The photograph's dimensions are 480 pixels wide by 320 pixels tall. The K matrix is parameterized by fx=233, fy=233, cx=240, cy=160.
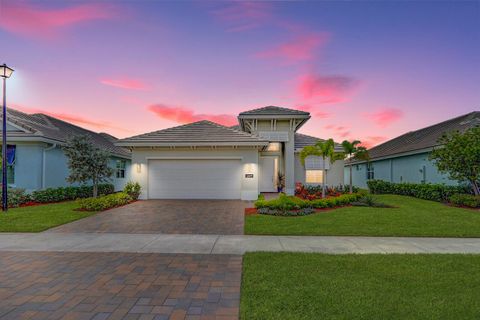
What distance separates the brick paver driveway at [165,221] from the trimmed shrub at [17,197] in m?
5.48

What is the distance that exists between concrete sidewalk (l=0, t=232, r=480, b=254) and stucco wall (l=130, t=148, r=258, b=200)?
761cm

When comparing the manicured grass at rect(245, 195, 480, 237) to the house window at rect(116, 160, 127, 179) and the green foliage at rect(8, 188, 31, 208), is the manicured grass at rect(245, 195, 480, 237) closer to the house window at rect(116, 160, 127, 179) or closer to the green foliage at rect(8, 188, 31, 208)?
the green foliage at rect(8, 188, 31, 208)

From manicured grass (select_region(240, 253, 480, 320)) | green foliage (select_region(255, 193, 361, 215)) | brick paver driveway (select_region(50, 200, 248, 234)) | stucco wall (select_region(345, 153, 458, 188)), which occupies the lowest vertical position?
brick paver driveway (select_region(50, 200, 248, 234))

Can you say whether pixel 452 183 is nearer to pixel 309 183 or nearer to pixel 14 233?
pixel 309 183

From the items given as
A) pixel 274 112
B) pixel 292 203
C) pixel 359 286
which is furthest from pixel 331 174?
pixel 359 286

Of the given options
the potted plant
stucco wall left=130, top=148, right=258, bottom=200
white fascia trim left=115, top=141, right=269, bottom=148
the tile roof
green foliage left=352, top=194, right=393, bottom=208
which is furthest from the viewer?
the potted plant

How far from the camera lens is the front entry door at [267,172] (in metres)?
18.3

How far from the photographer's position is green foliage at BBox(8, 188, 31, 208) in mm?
11734

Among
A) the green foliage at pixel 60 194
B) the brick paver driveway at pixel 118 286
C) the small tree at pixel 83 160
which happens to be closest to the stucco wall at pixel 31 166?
the green foliage at pixel 60 194

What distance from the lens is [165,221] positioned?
866 centimetres

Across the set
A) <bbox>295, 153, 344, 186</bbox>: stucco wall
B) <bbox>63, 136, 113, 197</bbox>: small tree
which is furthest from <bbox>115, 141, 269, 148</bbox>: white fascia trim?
<bbox>295, 153, 344, 186</bbox>: stucco wall

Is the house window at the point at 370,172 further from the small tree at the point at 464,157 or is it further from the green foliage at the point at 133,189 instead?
the green foliage at the point at 133,189

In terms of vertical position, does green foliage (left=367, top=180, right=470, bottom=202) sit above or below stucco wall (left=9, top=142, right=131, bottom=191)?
below

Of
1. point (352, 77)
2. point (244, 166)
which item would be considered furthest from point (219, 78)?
point (352, 77)
